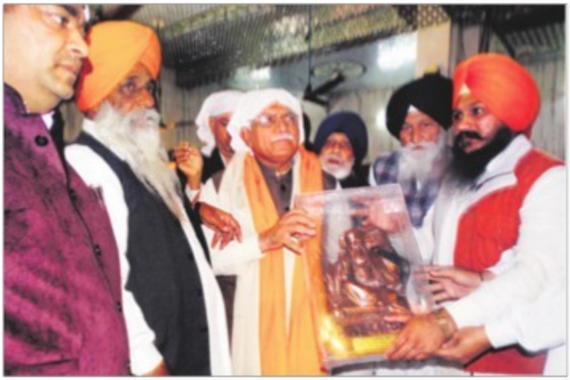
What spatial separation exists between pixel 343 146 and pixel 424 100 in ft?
1.24

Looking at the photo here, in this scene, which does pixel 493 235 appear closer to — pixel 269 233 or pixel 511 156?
pixel 511 156

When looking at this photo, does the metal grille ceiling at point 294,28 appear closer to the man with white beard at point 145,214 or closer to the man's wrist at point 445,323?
the man with white beard at point 145,214

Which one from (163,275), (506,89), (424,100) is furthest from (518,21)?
(163,275)

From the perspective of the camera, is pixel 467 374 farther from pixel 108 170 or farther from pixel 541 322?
pixel 108 170

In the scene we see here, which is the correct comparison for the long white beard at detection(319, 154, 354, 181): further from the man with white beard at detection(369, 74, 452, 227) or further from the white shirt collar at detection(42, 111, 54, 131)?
the white shirt collar at detection(42, 111, 54, 131)

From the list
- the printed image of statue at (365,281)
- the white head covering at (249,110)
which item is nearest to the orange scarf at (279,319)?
the printed image of statue at (365,281)

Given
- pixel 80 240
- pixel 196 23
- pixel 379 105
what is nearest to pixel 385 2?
pixel 379 105

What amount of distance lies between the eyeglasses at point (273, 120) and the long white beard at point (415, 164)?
46cm

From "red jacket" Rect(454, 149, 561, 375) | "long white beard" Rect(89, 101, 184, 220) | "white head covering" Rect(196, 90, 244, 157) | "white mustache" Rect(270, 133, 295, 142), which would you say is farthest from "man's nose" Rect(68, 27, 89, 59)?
"red jacket" Rect(454, 149, 561, 375)

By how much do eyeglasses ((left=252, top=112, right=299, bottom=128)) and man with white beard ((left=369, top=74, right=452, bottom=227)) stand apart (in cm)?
38

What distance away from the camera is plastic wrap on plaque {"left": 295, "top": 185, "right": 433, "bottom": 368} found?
81.4 inches

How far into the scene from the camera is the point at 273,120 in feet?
7.10

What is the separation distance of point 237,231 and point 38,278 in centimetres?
75

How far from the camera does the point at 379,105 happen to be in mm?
2154
